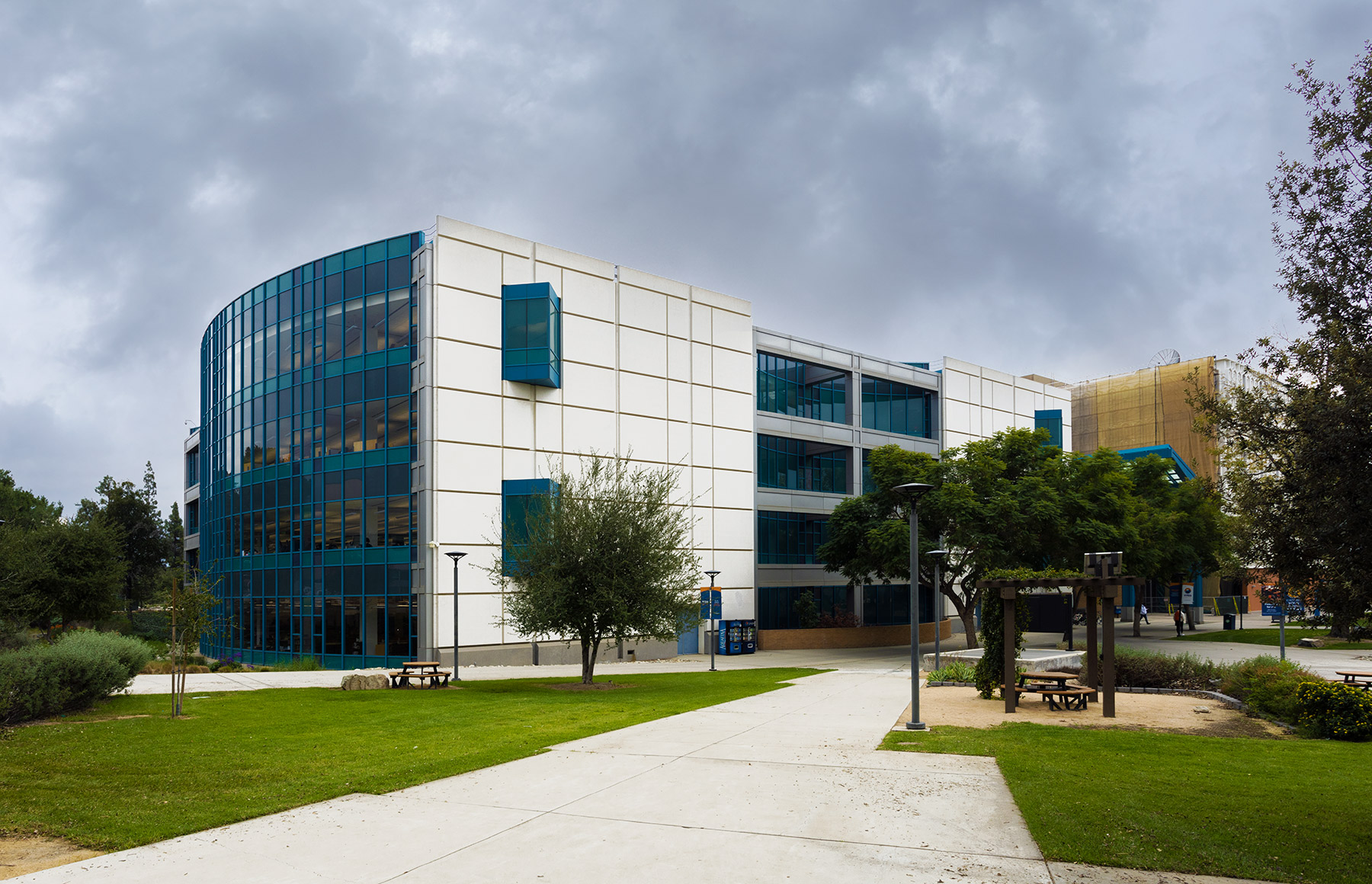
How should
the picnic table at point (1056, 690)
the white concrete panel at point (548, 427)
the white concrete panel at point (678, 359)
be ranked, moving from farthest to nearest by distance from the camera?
the white concrete panel at point (678, 359) < the white concrete panel at point (548, 427) < the picnic table at point (1056, 690)

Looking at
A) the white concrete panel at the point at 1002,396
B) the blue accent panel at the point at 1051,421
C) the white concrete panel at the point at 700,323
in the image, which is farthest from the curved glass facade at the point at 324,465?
the blue accent panel at the point at 1051,421

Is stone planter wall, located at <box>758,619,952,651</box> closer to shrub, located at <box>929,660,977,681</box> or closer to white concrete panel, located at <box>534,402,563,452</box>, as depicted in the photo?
white concrete panel, located at <box>534,402,563,452</box>

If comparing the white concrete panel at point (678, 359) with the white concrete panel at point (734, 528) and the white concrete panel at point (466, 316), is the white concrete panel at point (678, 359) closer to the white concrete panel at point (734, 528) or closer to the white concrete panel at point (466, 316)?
the white concrete panel at point (734, 528)

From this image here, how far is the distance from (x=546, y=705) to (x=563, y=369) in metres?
21.8

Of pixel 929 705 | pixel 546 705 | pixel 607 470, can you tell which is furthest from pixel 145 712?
pixel 929 705

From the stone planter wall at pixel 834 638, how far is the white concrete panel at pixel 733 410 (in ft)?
36.1

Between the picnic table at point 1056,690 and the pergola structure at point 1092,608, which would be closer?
the pergola structure at point 1092,608

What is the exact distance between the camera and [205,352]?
52281 millimetres

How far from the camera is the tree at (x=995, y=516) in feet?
134

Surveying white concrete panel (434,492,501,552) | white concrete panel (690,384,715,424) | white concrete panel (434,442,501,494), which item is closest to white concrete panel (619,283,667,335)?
white concrete panel (690,384,715,424)

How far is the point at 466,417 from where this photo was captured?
37.2 m

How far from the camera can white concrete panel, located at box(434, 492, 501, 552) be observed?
36219 millimetres

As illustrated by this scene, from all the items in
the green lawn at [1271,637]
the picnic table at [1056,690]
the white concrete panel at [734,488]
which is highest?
the white concrete panel at [734,488]

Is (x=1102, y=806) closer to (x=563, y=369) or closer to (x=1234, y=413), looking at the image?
(x=1234, y=413)
